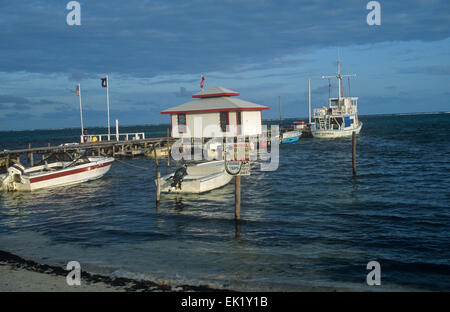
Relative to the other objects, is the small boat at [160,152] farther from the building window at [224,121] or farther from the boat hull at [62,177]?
the boat hull at [62,177]

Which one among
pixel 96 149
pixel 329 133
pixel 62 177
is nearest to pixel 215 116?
pixel 96 149

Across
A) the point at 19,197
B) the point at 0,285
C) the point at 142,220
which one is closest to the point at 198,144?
the point at 19,197

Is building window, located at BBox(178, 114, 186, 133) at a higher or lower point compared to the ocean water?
higher

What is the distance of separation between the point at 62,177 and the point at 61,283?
17.8 m

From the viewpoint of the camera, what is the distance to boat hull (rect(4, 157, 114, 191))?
2375 centimetres

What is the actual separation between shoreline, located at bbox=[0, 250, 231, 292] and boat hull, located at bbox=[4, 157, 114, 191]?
49.5ft

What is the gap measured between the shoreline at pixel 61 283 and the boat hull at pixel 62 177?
594 inches

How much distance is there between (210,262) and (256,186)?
45.1 feet

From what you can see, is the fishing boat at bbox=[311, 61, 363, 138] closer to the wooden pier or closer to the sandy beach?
the wooden pier

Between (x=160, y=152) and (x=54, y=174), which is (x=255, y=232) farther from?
(x=160, y=152)

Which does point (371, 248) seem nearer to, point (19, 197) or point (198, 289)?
point (198, 289)

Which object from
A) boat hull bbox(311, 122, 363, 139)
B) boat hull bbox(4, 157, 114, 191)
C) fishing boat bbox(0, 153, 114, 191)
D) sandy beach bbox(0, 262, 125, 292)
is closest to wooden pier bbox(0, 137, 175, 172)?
fishing boat bbox(0, 153, 114, 191)

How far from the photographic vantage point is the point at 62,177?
2528 cm
